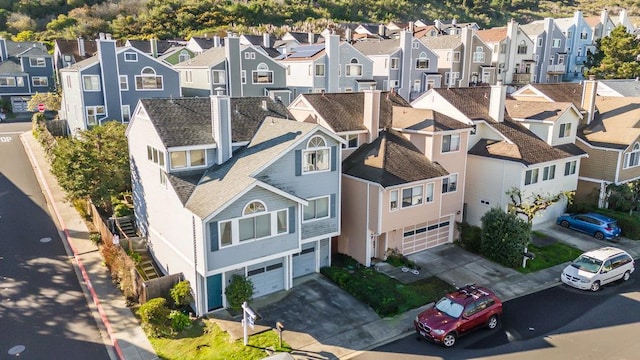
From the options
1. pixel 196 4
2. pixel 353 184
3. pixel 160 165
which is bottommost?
pixel 353 184

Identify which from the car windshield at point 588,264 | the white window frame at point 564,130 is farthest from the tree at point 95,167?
the white window frame at point 564,130

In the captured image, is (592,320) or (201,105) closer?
(592,320)

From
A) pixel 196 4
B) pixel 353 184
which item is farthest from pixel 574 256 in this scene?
pixel 196 4

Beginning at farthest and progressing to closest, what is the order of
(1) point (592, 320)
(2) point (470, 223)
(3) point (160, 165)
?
(2) point (470, 223), (3) point (160, 165), (1) point (592, 320)

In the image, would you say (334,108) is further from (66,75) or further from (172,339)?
(66,75)

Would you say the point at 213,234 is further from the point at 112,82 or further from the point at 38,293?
the point at 112,82

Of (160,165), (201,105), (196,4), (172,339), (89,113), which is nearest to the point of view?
(172,339)
